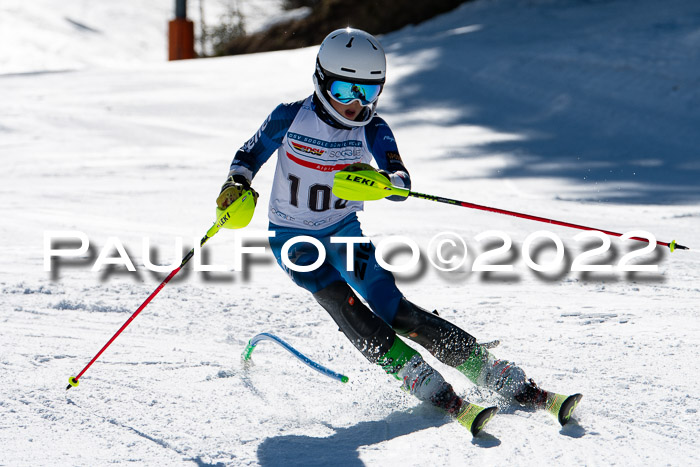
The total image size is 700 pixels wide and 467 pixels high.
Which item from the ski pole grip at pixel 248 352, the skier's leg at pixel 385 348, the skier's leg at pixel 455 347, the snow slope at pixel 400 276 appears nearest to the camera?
the snow slope at pixel 400 276

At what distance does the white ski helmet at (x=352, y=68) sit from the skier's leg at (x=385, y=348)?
2.60ft

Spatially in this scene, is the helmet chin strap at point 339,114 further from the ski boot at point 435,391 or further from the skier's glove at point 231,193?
the ski boot at point 435,391

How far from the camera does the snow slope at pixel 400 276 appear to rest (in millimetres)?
3279

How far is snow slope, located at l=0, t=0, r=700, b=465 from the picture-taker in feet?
10.8

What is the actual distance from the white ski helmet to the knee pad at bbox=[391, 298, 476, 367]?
861 millimetres

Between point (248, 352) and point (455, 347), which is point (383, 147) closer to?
point (455, 347)

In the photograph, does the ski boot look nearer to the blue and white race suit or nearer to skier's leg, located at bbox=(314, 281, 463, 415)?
skier's leg, located at bbox=(314, 281, 463, 415)

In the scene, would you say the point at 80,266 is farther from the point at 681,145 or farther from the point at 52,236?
the point at 681,145

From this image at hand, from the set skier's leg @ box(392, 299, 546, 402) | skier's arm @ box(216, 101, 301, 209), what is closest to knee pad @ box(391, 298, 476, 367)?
skier's leg @ box(392, 299, 546, 402)

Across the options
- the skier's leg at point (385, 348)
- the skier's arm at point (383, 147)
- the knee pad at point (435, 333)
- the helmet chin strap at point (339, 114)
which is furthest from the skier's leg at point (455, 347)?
the helmet chin strap at point (339, 114)

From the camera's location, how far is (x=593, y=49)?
1261 cm

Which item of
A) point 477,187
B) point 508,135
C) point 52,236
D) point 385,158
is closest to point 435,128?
point 508,135

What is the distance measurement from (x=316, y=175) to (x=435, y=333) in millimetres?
874

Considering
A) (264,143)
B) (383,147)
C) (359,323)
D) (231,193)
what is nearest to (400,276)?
(383,147)
